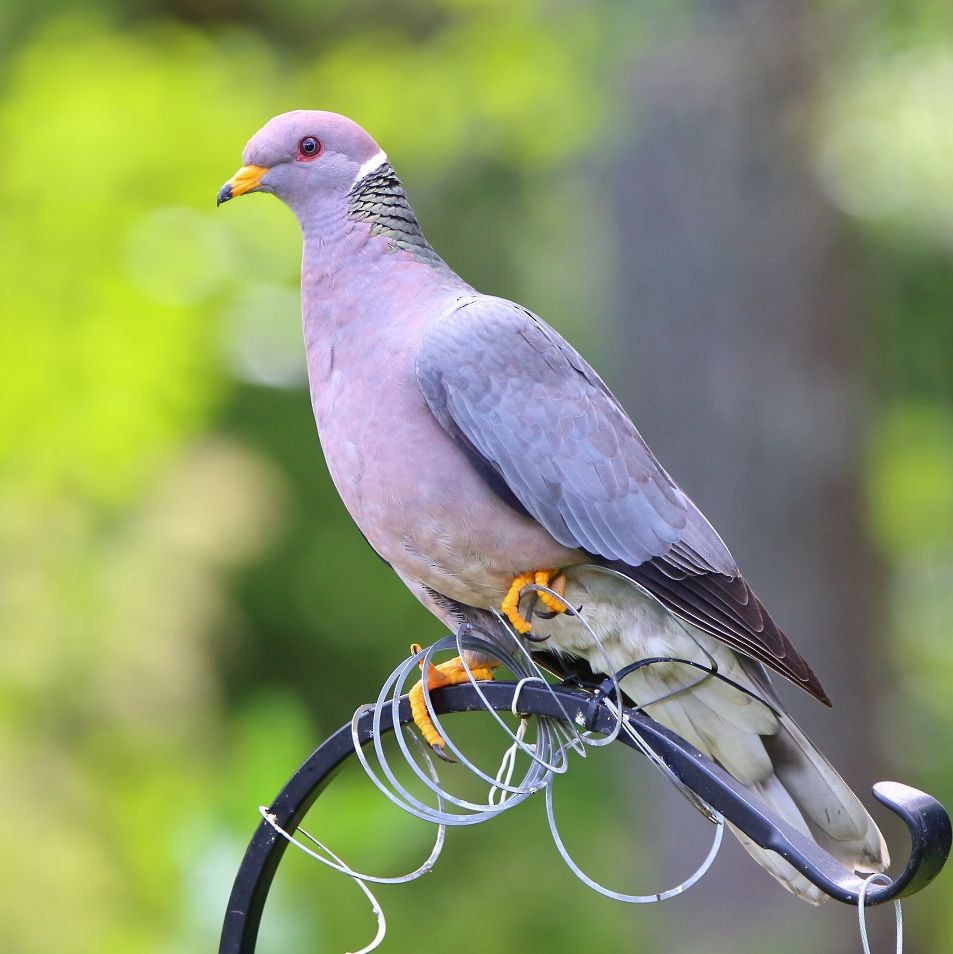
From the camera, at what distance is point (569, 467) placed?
2055mm

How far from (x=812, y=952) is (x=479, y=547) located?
8.37 feet

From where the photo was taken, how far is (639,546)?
2006 mm

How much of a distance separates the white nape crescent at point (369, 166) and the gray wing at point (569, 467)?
0.32m

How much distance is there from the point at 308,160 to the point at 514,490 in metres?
0.70

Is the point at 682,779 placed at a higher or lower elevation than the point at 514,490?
lower

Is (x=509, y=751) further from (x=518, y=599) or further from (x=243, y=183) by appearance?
(x=243, y=183)

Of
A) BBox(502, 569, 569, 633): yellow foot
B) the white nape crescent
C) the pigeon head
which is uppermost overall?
the pigeon head

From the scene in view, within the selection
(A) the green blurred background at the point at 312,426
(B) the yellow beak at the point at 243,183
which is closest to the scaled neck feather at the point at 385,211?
(B) the yellow beak at the point at 243,183

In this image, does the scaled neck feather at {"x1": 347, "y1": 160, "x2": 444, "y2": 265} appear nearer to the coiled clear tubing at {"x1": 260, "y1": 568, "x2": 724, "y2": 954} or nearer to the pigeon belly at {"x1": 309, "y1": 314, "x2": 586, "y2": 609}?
the pigeon belly at {"x1": 309, "y1": 314, "x2": 586, "y2": 609}

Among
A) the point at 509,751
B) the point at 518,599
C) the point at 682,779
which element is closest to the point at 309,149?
the point at 518,599

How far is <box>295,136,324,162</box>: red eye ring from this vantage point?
2184 mm

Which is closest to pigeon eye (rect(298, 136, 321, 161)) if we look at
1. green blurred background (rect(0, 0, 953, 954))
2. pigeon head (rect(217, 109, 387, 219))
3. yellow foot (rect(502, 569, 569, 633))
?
pigeon head (rect(217, 109, 387, 219))

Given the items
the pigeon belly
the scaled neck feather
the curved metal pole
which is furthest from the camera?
the scaled neck feather

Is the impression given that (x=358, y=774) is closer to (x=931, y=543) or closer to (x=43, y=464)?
(x=43, y=464)
